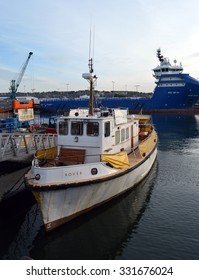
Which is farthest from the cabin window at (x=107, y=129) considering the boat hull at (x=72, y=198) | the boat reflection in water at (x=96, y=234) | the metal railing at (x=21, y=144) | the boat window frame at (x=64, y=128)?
the metal railing at (x=21, y=144)

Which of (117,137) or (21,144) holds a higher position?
(117,137)

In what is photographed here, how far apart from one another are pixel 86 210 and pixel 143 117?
2448cm

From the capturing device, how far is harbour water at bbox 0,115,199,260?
13.2m

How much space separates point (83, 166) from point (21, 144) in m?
8.71

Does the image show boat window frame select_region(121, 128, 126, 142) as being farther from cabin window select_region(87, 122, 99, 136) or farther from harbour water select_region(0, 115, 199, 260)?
harbour water select_region(0, 115, 199, 260)

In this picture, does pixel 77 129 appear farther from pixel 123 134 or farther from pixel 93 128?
pixel 123 134

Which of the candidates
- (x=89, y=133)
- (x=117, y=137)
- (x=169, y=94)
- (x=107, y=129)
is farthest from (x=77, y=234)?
(x=169, y=94)

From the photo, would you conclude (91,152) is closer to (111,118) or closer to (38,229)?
(111,118)

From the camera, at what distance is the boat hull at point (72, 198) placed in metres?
14.4

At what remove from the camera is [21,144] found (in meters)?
22.6

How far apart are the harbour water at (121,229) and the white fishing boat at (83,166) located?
2.71ft

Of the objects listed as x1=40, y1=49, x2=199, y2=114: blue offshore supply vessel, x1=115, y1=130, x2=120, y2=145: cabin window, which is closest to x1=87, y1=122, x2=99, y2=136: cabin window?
x1=115, y1=130, x2=120, y2=145: cabin window

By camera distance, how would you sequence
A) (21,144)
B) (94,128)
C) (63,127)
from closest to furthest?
(94,128) → (63,127) → (21,144)

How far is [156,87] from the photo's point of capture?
94438 millimetres
